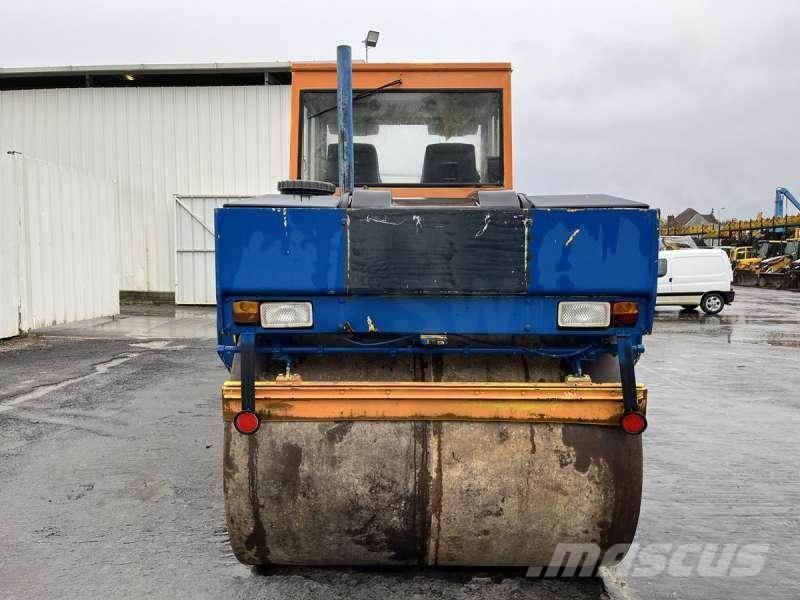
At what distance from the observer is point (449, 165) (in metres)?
5.39

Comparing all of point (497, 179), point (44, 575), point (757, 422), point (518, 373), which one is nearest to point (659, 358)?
point (757, 422)

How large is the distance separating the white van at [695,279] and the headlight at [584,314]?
15.6 m

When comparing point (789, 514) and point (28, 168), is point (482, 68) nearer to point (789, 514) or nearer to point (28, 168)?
point (789, 514)

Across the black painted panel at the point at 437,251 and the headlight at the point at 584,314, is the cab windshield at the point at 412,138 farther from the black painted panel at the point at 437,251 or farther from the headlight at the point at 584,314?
the headlight at the point at 584,314

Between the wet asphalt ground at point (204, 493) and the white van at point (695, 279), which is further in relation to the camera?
the white van at point (695, 279)

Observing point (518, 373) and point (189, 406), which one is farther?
point (189, 406)

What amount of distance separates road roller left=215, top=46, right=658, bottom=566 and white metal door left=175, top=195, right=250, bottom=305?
52.9ft

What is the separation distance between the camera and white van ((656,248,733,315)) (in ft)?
58.5

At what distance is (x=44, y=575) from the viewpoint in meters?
3.54

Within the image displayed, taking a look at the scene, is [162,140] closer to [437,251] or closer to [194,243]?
[194,243]

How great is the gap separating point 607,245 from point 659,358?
27.7 ft

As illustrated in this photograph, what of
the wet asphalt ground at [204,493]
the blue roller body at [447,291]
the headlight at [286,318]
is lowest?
the wet asphalt ground at [204,493]

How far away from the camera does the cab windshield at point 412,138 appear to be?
539 cm

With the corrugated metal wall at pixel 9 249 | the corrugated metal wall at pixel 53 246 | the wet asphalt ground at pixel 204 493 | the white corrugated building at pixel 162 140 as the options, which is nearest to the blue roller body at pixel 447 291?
the wet asphalt ground at pixel 204 493
